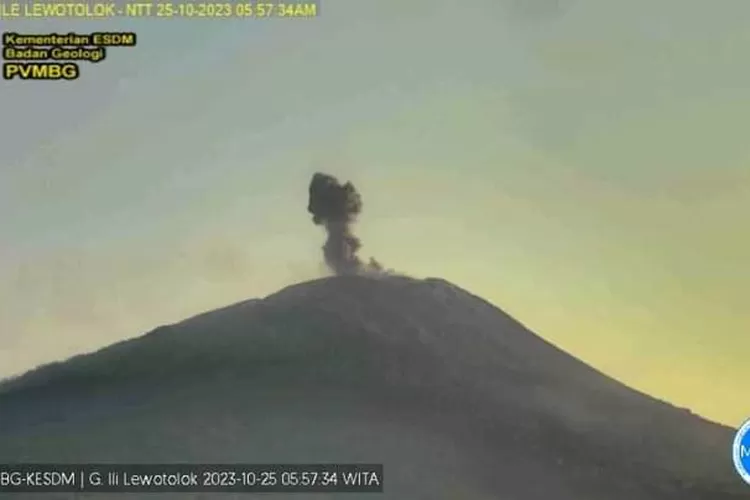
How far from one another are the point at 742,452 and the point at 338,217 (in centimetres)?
64

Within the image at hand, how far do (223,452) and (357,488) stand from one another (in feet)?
0.62

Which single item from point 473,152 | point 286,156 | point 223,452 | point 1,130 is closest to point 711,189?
point 473,152

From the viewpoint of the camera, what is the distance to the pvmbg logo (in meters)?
1.43

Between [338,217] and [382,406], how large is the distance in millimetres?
267

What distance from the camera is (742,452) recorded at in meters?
1.44

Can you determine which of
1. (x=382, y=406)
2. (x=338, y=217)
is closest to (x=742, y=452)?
(x=382, y=406)

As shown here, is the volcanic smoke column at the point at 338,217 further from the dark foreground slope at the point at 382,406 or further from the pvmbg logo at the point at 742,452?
the pvmbg logo at the point at 742,452

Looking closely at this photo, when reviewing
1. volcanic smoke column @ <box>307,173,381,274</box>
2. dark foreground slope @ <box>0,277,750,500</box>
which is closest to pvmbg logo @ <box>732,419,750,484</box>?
dark foreground slope @ <box>0,277,750,500</box>

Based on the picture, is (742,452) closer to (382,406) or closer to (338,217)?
(382,406)

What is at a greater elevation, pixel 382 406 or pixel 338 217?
pixel 338 217

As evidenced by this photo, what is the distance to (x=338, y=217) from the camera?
1468 mm

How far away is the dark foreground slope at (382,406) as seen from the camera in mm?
1431

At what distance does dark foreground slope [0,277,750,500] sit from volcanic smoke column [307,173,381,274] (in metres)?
0.03

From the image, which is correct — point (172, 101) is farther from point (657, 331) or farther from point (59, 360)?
point (657, 331)
